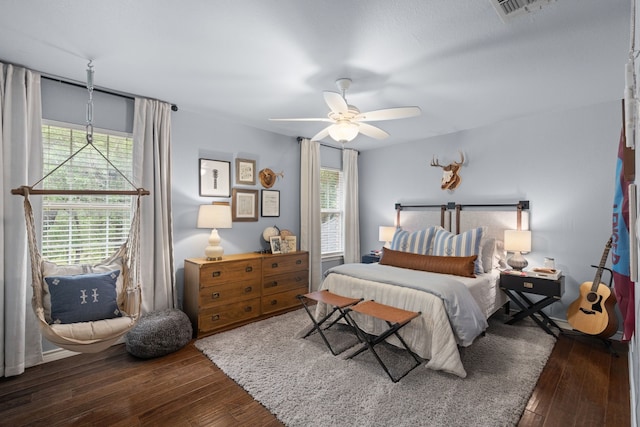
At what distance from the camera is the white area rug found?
6.51 ft

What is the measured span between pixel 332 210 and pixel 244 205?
1.73m

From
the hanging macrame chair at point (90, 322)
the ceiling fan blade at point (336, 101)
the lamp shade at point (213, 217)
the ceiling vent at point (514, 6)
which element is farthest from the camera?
the lamp shade at point (213, 217)

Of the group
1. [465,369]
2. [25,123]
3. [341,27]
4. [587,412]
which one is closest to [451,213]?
[465,369]

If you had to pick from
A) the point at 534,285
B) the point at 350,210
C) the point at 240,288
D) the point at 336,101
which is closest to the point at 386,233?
the point at 350,210

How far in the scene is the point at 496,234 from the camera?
393cm

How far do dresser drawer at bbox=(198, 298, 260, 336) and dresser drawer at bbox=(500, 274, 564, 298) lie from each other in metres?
2.87

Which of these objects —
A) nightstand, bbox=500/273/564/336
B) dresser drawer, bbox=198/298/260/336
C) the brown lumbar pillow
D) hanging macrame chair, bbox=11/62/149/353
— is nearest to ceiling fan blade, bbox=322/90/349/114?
hanging macrame chair, bbox=11/62/149/353

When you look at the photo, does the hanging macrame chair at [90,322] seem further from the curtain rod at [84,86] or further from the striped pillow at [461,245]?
the striped pillow at [461,245]

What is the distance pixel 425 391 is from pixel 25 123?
12.4 feet

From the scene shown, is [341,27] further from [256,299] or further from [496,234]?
[496,234]

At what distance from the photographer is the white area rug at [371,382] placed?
1.98 metres

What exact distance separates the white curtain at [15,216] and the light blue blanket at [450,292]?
112 inches

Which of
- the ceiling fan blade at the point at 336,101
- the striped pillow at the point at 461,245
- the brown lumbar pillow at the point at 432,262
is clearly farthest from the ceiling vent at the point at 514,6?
the striped pillow at the point at 461,245

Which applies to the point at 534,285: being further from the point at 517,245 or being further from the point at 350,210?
the point at 350,210
